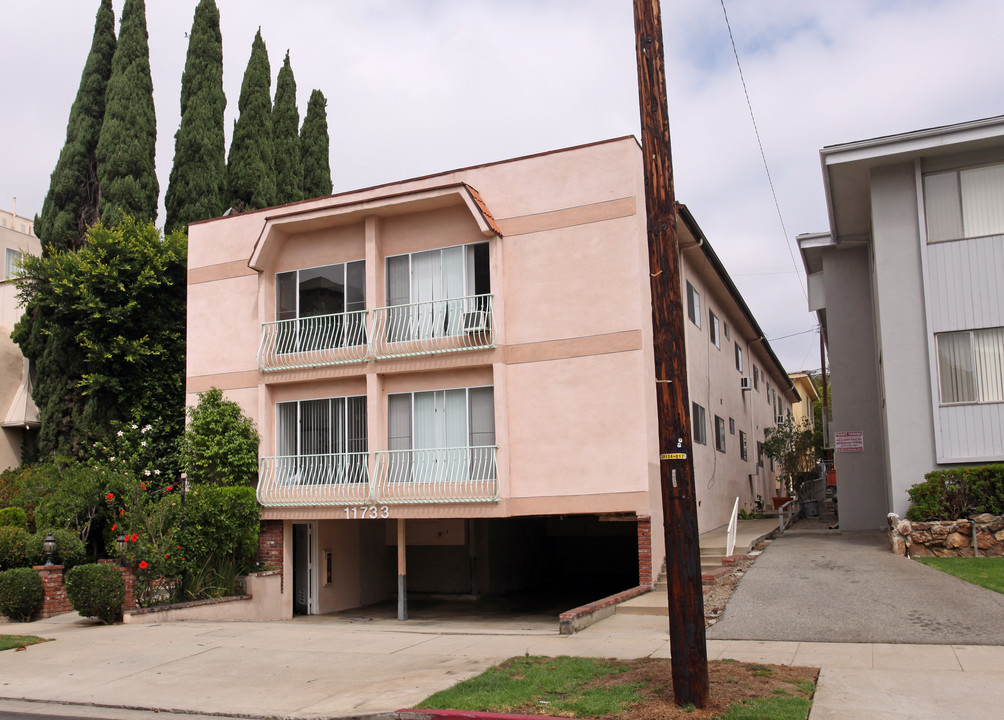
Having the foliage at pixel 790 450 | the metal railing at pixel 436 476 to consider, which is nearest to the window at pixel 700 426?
the metal railing at pixel 436 476

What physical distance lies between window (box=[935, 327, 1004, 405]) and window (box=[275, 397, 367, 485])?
1176 cm

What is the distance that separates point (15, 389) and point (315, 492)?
1520 centimetres

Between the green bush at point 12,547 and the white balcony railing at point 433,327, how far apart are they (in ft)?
27.1

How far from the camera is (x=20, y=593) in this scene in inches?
666

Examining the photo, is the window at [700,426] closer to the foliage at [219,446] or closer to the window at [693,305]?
the window at [693,305]

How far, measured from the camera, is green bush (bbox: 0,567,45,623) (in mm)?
16938

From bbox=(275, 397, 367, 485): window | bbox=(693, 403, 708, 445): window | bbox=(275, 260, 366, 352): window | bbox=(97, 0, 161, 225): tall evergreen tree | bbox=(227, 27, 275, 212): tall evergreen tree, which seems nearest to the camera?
bbox=(275, 397, 367, 485): window

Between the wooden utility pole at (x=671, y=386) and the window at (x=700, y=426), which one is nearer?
the wooden utility pole at (x=671, y=386)

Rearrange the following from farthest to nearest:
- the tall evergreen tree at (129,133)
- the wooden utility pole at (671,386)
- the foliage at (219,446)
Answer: the tall evergreen tree at (129,133), the foliage at (219,446), the wooden utility pole at (671,386)

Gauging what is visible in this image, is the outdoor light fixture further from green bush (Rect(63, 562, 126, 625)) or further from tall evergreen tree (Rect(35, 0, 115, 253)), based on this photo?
tall evergreen tree (Rect(35, 0, 115, 253))

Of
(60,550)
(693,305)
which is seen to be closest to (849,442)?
(693,305)

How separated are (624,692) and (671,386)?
3.05 meters

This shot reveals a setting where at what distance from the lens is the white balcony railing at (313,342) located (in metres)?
19.4

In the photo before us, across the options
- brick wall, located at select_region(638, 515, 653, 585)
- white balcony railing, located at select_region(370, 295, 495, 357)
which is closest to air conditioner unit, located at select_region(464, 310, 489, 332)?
white balcony railing, located at select_region(370, 295, 495, 357)
